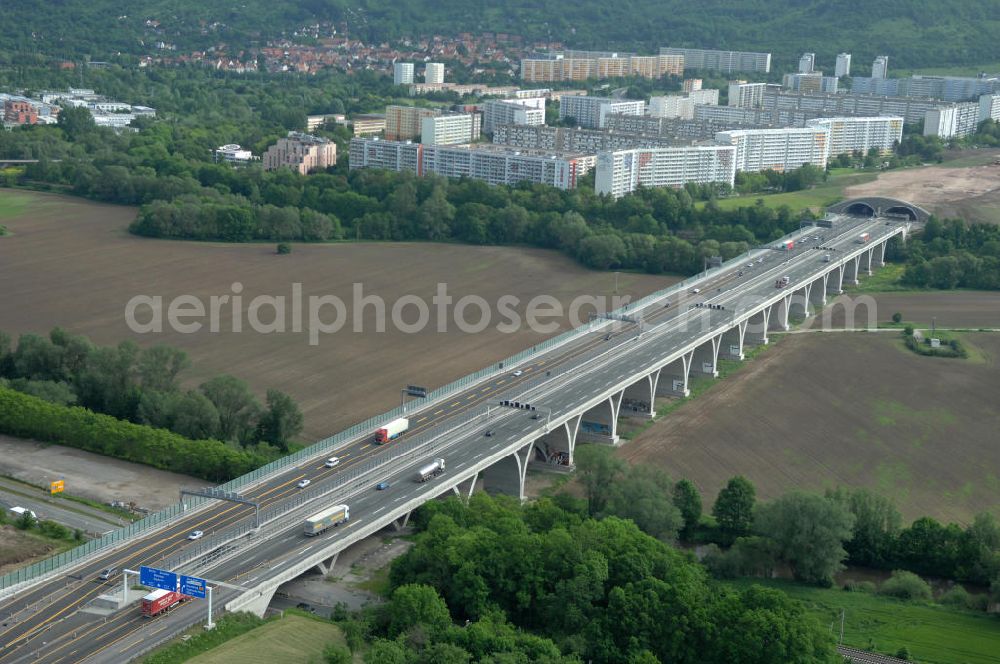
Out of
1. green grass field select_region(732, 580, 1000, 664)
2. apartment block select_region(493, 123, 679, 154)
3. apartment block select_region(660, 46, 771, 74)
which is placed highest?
apartment block select_region(660, 46, 771, 74)

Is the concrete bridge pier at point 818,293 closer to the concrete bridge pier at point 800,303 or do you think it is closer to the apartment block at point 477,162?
the concrete bridge pier at point 800,303

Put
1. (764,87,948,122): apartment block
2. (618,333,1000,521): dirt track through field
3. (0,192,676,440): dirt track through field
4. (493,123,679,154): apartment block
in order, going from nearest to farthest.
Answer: (618,333,1000,521): dirt track through field
(0,192,676,440): dirt track through field
(493,123,679,154): apartment block
(764,87,948,122): apartment block

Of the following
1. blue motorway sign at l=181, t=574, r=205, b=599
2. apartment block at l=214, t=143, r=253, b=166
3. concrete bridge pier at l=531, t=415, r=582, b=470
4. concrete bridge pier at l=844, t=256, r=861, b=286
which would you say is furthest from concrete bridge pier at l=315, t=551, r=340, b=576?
apartment block at l=214, t=143, r=253, b=166

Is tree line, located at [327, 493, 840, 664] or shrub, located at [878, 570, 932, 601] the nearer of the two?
tree line, located at [327, 493, 840, 664]

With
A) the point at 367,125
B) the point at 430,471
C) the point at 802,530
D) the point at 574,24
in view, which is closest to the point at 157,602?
the point at 430,471

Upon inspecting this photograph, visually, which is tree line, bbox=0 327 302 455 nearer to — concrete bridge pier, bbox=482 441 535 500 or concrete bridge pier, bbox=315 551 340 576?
concrete bridge pier, bbox=482 441 535 500

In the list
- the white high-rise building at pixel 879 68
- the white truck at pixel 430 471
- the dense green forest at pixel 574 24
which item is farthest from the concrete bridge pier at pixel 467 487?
the dense green forest at pixel 574 24

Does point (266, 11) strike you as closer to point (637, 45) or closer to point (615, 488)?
point (637, 45)
